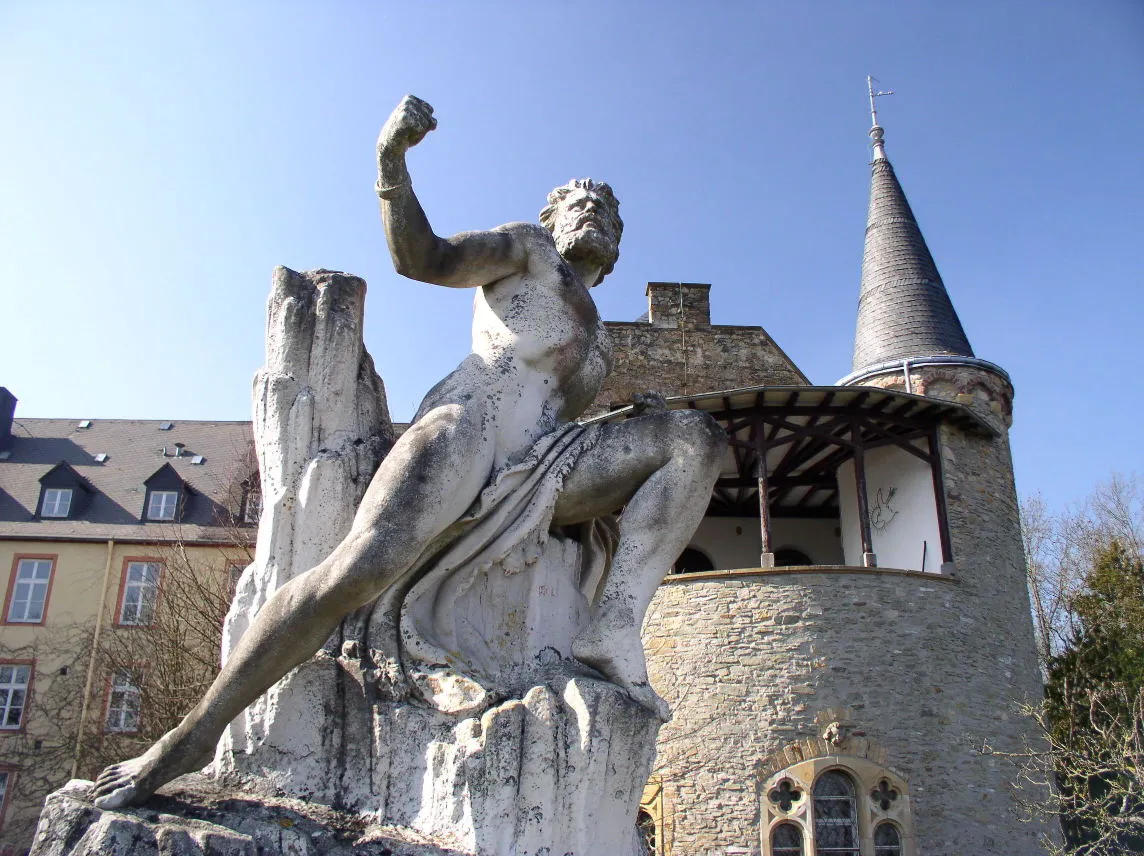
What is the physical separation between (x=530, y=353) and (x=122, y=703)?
1787 cm

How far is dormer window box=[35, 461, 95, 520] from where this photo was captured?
2400cm

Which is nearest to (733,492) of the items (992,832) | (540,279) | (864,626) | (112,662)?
(864,626)

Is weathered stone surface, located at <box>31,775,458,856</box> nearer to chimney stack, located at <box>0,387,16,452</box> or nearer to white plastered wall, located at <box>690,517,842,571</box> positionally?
white plastered wall, located at <box>690,517,842,571</box>

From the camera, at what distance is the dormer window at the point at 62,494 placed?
2400cm

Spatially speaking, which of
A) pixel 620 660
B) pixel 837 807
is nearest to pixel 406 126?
pixel 620 660

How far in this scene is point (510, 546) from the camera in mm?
2861

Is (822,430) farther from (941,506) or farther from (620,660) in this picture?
(620,660)

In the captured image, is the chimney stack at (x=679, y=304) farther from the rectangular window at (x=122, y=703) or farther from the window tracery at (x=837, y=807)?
the rectangular window at (x=122, y=703)

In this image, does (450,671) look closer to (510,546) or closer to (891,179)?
(510,546)

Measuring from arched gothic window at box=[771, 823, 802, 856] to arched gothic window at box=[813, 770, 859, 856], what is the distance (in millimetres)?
273

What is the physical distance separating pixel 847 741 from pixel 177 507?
1534 cm

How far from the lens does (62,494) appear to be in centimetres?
2419

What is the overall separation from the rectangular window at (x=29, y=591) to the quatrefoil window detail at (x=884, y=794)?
16618 mm

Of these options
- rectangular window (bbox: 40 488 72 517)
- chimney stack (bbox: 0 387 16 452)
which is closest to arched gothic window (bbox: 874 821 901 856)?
rectangular window (bbox: 40 488 72 517)
